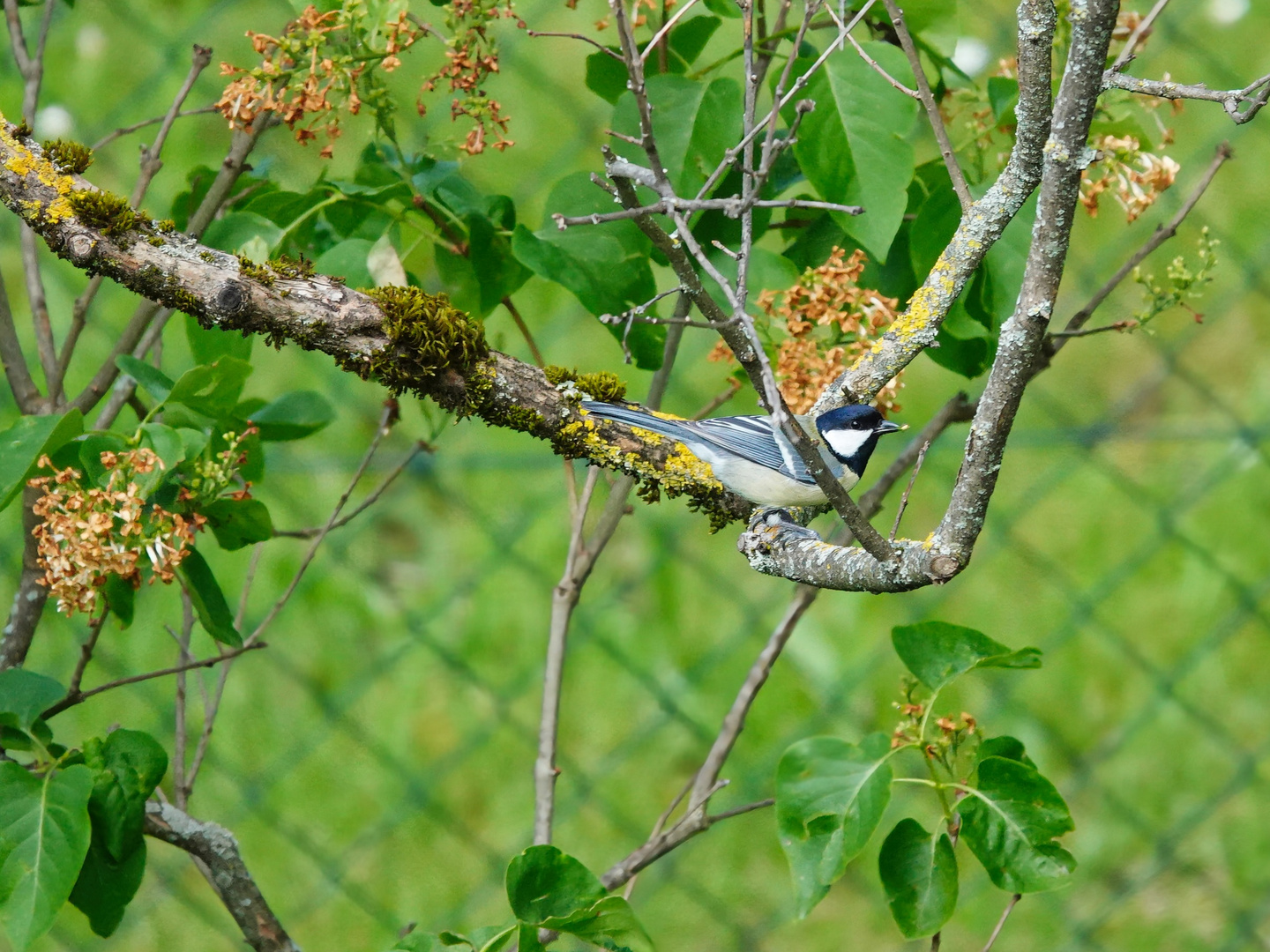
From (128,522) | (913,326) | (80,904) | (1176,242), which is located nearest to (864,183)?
(913,326)

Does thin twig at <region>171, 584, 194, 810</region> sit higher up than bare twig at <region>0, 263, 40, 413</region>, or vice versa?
bare twig at <region>0, 263, 40, 413</region>

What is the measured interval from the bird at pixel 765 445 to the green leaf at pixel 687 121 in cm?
36

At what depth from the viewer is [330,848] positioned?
4.18m

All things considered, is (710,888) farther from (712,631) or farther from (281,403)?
(281,403)

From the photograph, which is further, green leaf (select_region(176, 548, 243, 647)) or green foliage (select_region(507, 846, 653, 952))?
green leaf (select_region(176, 548, 243, 647))

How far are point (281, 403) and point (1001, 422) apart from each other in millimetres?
1251

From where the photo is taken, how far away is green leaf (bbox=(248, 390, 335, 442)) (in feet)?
6.98

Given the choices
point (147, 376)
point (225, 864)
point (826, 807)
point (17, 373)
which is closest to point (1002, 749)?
point (826, 807)

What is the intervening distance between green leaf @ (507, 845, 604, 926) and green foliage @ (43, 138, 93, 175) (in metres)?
1.12

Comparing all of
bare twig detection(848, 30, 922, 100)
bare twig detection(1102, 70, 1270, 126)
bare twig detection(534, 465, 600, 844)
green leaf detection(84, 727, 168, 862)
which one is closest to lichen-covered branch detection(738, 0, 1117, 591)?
bare twig detection(1102, 70, 1270, 126)

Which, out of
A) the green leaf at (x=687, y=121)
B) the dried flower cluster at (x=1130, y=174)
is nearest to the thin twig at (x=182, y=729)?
the green leaf at (x=687, y=121)

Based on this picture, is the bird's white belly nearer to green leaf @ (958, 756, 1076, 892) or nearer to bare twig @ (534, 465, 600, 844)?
bare twig @ (534, 465, 600, 844)

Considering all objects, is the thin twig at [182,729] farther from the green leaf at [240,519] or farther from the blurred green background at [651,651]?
the blurred green background at [651,651]

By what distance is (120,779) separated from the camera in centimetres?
173
